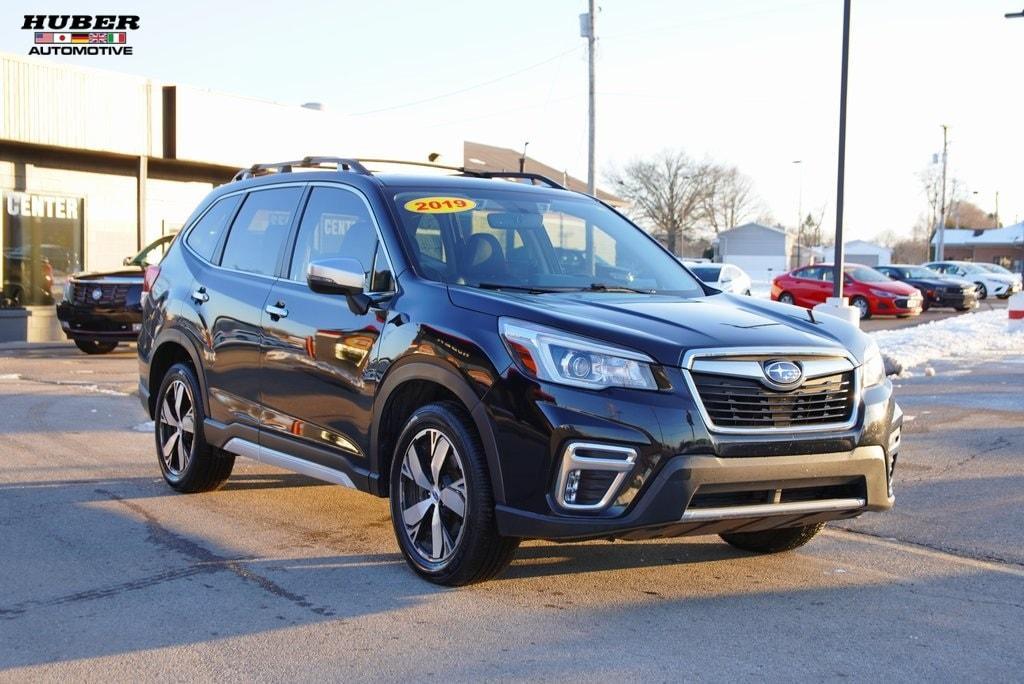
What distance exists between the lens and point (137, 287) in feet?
58.3

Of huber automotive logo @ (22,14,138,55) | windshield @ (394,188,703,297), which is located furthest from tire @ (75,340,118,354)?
windshield @ (394,188,703,297)

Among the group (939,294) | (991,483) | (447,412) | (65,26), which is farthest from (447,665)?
(939,294)

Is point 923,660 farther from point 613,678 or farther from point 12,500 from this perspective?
point 12,500

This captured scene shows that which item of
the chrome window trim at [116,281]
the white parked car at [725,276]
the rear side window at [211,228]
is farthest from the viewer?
the white parked car at [725,276]

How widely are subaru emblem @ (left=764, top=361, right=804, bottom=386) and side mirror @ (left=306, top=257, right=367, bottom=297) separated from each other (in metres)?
1.98

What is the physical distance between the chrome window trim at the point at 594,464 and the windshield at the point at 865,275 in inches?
1120

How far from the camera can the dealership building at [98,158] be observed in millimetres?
22438

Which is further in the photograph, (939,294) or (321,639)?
(939,294)

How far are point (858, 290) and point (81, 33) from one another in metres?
19.9

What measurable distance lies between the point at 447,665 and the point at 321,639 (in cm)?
58

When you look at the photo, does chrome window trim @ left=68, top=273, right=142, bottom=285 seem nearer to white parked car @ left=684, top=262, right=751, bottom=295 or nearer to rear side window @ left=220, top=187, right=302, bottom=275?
rear side window @ left=220, top=187, right=302, bottom=275

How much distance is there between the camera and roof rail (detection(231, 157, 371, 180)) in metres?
6.69

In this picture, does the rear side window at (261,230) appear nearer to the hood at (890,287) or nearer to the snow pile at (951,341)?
the snow pile at (951,341)

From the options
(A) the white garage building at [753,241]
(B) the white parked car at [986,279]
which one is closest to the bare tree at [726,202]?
(A) the white garage building at [753,241]
